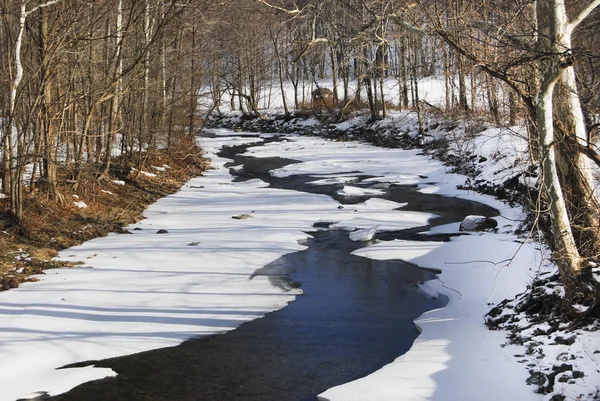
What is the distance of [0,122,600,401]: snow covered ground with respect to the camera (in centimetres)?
640

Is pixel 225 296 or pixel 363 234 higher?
pixel 363 234

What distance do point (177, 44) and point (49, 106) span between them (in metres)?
10.6

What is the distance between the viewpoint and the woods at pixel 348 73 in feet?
19.6

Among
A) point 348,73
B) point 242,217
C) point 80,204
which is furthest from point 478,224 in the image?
point 80,204

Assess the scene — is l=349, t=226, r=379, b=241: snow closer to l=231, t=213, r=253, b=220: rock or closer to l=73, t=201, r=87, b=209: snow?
l=231, t=213, r=253, b=220: rock

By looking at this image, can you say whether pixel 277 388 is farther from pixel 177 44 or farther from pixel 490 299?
pixel 177 44

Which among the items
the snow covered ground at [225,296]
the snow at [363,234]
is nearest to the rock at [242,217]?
the snow covered ground at [225,296]

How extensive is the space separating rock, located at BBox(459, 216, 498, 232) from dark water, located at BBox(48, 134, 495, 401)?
9.14ft

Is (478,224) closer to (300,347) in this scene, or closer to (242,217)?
(242,217)

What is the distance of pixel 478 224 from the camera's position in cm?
1308

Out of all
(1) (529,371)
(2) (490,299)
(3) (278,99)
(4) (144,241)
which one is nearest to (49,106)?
(4) (144,241)

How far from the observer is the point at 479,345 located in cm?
695

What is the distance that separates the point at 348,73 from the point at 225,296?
4.73m

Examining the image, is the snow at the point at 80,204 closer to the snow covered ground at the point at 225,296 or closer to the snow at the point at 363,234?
the snow covered ground at the point at 225,296
